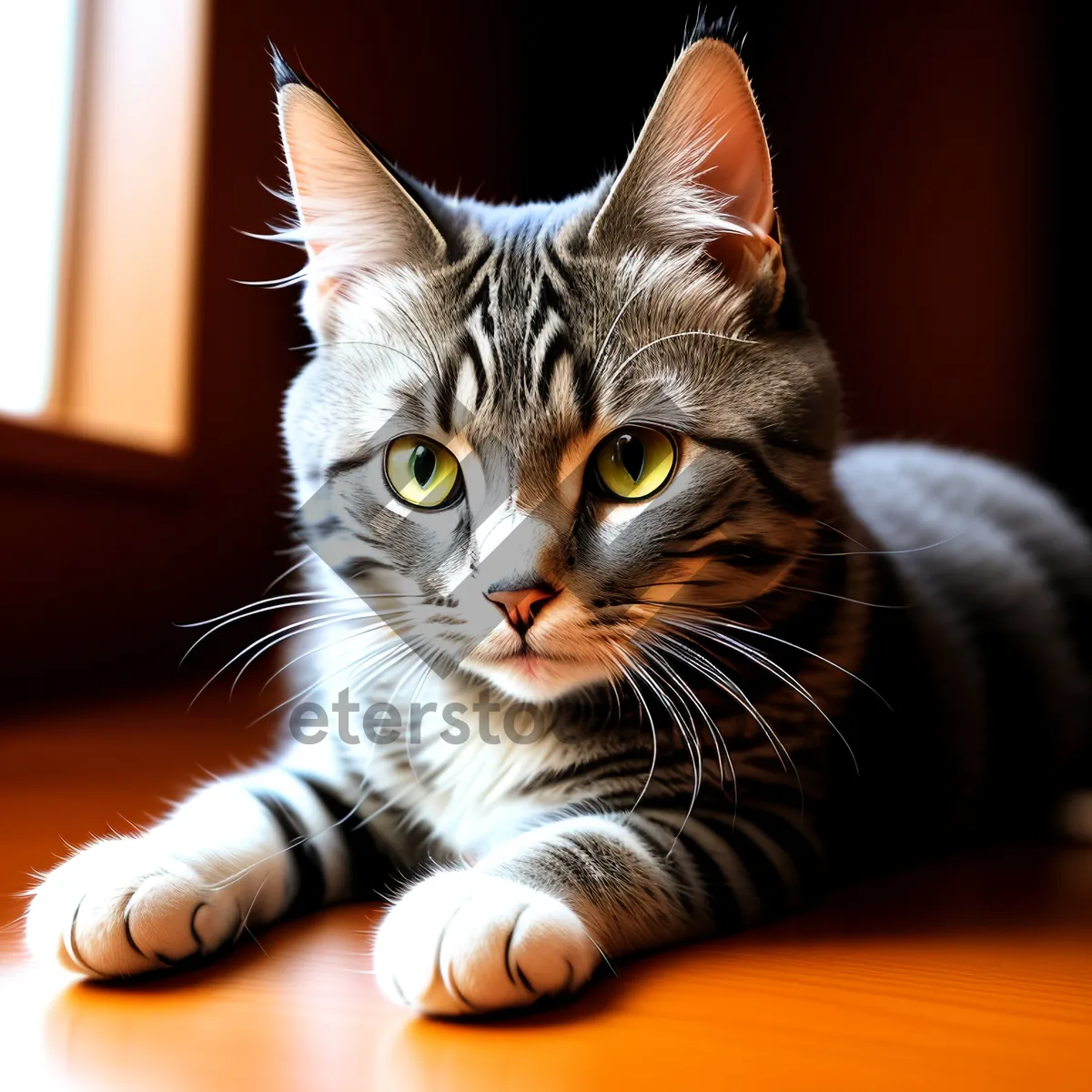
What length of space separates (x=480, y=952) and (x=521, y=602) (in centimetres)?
26

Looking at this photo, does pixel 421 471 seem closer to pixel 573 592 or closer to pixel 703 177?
pixel 573 592

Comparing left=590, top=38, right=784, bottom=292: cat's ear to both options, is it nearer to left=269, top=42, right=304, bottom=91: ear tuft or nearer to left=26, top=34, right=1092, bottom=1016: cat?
left=26, top=34, right=1092, bottom=1016: cat

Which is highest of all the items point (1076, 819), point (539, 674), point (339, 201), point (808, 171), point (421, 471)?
point (808, 171)

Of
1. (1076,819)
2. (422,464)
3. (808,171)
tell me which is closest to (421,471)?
(422,464)

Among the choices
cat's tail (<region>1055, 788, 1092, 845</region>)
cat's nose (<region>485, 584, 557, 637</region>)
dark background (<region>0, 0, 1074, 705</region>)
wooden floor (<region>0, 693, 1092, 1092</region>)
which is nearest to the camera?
wooden floor (<region>0, 693, 1092, 1092</region>)

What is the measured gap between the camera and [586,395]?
87 centimetres

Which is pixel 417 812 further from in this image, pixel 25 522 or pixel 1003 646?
pixel 25 522

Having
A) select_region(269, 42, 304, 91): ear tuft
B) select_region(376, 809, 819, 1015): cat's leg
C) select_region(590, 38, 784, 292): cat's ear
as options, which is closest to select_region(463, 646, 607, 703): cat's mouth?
select_region(376, 809, 819, 1015): cat's leg

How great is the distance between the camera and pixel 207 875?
2.59 ft

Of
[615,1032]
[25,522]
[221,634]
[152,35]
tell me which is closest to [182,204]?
[152,35]

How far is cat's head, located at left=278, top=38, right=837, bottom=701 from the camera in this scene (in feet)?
2.78

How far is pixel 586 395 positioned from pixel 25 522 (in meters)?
1.30

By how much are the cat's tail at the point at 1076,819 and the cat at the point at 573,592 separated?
7.3 inches

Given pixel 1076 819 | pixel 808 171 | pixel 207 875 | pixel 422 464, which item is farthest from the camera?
pixel 808 171
